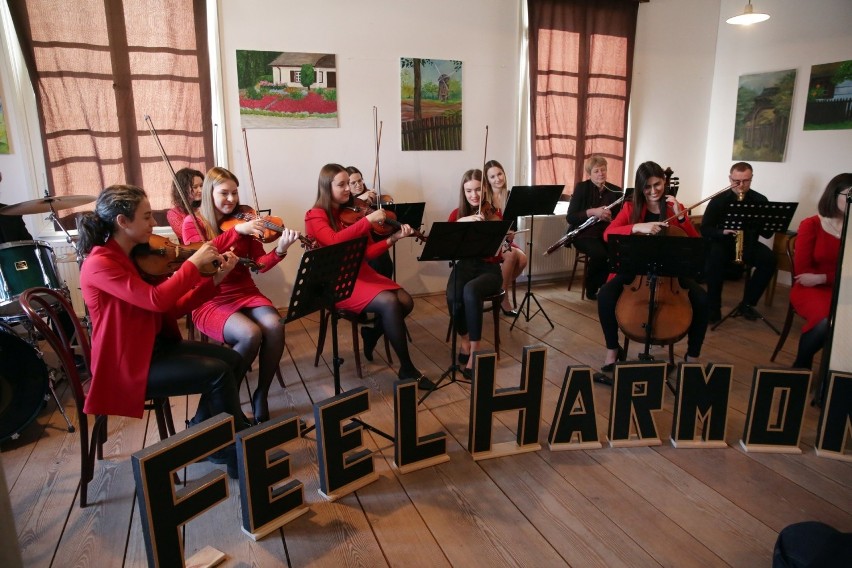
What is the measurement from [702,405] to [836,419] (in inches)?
21.1

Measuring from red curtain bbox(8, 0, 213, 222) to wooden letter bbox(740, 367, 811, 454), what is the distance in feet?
12.1

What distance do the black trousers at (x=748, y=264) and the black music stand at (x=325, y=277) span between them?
3.01 metres

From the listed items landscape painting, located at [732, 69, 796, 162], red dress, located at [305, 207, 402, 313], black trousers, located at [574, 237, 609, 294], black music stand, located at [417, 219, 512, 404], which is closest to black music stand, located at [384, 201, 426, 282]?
red dress, located at [305, 207, 402, 313]

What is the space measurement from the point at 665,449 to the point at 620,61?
3.98 meters

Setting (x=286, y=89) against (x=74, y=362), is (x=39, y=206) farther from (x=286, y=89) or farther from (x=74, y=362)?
(x=286, y=89)

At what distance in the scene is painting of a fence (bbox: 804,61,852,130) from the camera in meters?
4.46

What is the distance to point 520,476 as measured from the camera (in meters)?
2.20

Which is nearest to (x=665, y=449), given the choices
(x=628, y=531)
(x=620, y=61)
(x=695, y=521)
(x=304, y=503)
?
(x=695, y=521)

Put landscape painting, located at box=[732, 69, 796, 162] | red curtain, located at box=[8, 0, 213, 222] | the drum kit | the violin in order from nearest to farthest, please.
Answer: the drum kit
the violin
red curtain, located at box=[8, 0, 213, 222]
landscape painting, located at box=[732, 69, 796, 162]

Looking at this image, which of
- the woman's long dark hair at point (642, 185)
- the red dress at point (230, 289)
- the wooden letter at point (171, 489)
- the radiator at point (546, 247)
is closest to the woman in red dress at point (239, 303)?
the red dress at point (230, 289)

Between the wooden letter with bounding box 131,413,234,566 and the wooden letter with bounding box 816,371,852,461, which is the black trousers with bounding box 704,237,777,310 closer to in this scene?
the wooden letter with bounding box 816,371,852,461

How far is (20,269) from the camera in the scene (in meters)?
2.86

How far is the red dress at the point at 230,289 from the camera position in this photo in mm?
2578

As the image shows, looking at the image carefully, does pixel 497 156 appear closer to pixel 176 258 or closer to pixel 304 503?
pixel 176 258
